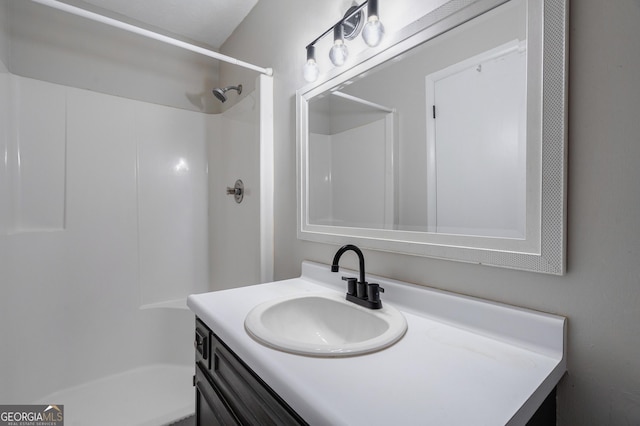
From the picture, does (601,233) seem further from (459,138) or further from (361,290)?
(361,290)

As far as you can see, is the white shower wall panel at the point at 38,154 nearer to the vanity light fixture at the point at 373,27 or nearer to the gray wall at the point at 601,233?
the vanity light fixture at the point at 373,27

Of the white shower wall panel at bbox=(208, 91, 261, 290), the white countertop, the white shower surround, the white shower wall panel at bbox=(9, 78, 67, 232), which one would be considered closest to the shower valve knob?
the white shower wall panel at bbox=(208, 91, 261, 290)

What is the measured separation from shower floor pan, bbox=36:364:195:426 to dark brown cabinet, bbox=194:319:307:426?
800 millimetres

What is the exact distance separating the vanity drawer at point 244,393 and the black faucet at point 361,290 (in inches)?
14.8

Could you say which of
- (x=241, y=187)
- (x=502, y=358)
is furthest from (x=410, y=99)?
(x=241, y=187)

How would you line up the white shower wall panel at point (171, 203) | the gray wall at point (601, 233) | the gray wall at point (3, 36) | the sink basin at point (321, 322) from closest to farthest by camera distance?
the gray wall at point (601, 233) < the sink basin at point (321, 322) < the gray wall at point (3, 36) < the white shower wall panel at point (171, 203)

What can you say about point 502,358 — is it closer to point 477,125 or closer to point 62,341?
point 477,125

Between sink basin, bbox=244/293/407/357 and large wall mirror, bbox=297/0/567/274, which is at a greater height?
large wall mirror, bbox=297/0/567/274

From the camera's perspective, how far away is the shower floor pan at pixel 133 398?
1.50m

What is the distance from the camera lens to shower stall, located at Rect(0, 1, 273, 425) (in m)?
1.56

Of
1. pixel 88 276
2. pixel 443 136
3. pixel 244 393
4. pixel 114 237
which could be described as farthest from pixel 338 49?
pixel 88 276

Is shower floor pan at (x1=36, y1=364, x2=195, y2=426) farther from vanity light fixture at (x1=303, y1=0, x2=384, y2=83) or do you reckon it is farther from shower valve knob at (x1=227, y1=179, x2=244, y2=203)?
vanity light fixture at (x1=303, y1=0, x2=384, y2=83)

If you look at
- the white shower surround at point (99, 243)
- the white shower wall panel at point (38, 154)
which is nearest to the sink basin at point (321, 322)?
the white shower surround at point (99, 243)

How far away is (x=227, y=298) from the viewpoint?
3.27 ft
